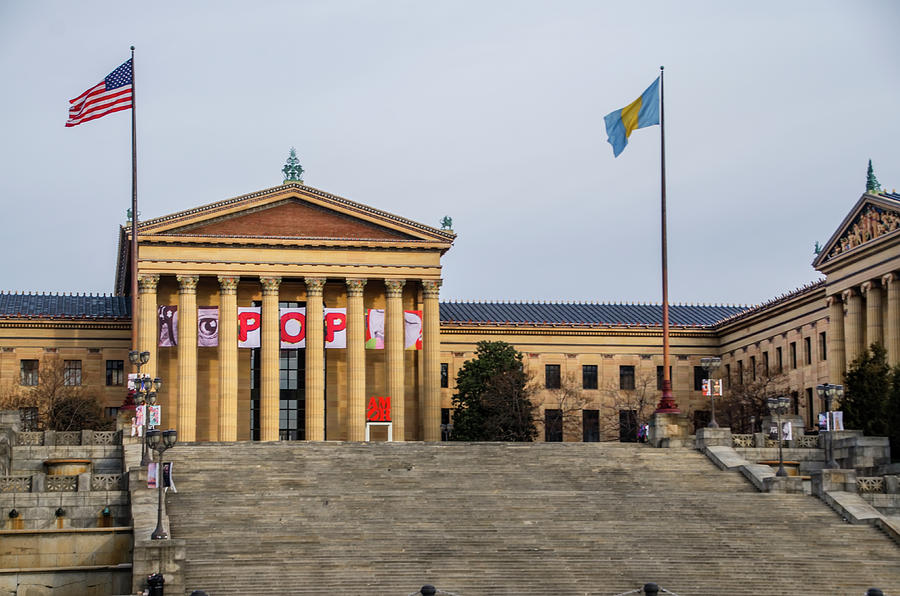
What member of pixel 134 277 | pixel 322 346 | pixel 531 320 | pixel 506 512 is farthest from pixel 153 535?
pixel 531 320

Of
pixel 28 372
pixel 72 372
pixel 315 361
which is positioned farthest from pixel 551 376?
pixel 28 372

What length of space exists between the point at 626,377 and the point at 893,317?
83.4 feet

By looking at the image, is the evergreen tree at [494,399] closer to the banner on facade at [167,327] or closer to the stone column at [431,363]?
the stone column at [431,363]

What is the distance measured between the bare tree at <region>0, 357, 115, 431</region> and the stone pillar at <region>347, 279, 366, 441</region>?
12.9 meters

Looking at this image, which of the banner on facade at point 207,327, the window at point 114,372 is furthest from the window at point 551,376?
the window at point 114,372

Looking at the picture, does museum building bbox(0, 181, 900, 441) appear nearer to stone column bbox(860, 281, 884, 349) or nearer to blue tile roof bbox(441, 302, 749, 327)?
stone column bbox(860, 281, 884, 349)

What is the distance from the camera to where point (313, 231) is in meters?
86.6

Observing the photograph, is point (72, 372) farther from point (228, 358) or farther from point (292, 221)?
point (292, 221)

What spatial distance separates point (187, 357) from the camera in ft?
275

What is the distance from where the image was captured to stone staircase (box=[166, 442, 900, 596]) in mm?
44219

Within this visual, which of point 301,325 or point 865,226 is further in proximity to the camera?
point 301,325

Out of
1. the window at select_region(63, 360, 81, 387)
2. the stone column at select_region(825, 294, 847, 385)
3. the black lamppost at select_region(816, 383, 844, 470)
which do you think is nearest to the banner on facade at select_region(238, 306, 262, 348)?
the window at select_region(63, 360, 81, 387)

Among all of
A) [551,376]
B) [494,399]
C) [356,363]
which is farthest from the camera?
[551,376]

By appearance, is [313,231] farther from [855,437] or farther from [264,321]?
[855,437]
